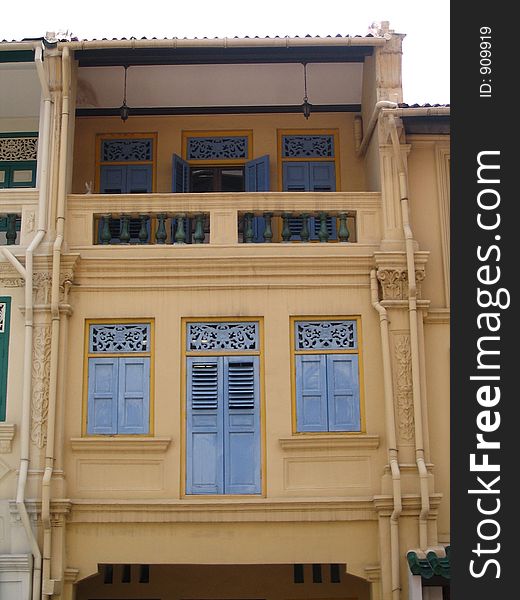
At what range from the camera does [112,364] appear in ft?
38.8

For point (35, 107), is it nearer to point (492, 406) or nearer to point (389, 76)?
point (389, 76)

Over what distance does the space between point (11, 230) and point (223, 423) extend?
11.5 feet

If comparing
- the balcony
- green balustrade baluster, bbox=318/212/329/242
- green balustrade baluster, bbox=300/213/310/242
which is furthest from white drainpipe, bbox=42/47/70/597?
green balustrade baluster, bbox=318/212/329/242

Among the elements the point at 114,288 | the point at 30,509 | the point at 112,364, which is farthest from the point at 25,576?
the point at 114,288

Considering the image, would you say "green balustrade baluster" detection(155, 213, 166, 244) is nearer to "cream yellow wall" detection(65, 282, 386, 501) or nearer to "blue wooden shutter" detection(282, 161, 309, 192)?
"cream yellow wall" detection(65, 282, 386, 501)

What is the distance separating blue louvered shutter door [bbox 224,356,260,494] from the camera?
453 inches

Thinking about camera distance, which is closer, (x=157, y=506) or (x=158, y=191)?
(x=157, y=506)

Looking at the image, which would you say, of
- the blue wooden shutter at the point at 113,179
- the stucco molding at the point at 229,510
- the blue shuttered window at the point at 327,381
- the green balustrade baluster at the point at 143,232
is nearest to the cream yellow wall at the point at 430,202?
the blue shuttered window at the point at 327,381

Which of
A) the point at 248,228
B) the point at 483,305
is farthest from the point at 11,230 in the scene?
the point at 483,305

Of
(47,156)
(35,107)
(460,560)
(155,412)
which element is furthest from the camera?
(35,107)

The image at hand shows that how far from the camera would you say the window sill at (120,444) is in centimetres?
1145

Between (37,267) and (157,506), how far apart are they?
10.3 ft

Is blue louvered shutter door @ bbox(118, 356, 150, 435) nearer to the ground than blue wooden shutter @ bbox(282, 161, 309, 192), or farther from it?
nearer to the ground

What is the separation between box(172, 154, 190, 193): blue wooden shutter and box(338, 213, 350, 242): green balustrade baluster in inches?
95.9
